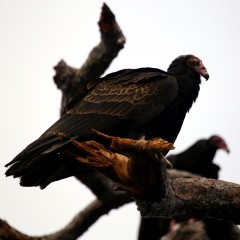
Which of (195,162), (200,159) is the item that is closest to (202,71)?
(195,162)

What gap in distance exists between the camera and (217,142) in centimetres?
1049

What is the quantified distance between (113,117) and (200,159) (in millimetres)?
4836

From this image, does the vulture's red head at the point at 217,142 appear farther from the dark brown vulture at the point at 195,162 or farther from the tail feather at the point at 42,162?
the tail feather at the point at 42,162

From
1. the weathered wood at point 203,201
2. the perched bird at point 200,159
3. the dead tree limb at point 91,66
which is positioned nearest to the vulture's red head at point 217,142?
the perched bird at point 200,159

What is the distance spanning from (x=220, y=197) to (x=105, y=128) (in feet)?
4.84

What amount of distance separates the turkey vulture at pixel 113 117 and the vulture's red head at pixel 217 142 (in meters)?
4.78

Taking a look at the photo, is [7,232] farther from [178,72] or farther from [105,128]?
[178,72]

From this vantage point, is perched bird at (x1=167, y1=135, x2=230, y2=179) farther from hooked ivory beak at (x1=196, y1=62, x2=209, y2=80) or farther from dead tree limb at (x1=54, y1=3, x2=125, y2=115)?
hooked ivory beak at (x1=196, y1=62, x2=209, y2=80)

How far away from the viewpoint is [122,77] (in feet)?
18.1

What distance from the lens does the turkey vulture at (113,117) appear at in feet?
15.3

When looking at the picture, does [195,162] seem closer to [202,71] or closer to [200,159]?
[200,159]

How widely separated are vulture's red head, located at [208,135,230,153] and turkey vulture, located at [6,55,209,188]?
4.78 m

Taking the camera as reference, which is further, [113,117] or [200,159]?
[200,159]

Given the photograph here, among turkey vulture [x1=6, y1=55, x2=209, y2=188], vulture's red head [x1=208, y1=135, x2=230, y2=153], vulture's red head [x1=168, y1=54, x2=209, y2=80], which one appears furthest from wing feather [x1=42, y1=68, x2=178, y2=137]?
vulture's red head [x1=208, y1=135, x2=230, y2=153]
